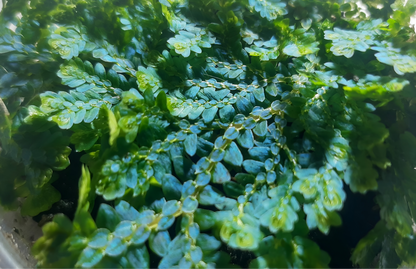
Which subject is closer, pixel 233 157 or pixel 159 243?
pixel 159 243

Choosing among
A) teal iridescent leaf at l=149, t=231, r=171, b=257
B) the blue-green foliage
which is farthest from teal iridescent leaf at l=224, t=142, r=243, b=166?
teal iridescent leaf at l=149, t=231, r=171, b=257

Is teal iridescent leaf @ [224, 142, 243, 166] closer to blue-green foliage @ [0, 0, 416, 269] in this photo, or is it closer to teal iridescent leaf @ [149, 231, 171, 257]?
blue-green foliage @ [0, 0, 416, 269]

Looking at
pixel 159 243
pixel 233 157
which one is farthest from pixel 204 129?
pixel 159 243

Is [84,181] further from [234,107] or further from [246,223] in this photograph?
[234,107]

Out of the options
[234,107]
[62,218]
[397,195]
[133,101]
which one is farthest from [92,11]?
[397,195]

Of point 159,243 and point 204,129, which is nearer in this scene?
point 159,243

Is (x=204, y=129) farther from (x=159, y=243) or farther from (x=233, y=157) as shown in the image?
(x=159, y=243)

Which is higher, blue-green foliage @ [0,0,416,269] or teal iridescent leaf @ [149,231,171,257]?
blue-green foliage @ [0,0,416,269]

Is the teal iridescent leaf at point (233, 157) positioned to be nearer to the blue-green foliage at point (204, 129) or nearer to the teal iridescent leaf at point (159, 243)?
the blue-green foliage at point (204, 129)
